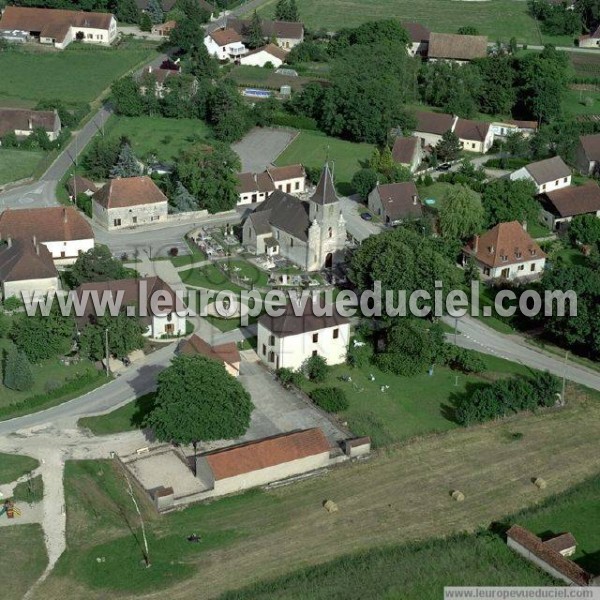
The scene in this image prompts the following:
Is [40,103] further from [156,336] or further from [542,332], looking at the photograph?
[542,332]

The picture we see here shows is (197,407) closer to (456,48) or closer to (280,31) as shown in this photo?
(456,48)

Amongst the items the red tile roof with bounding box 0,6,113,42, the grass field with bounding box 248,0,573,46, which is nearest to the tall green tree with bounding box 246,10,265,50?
the grass field with bounding box 248,0,573,46

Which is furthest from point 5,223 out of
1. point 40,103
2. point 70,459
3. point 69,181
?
point 40,103

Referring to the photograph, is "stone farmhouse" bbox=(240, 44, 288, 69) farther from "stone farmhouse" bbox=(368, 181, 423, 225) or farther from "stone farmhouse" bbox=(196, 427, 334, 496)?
"stone farmhouse" bbox=(196, 427, 334, 496)

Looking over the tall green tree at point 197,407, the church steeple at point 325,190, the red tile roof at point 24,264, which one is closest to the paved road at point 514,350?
the church steeple at point 325,190

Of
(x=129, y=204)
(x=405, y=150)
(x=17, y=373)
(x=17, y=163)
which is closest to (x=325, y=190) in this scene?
(x=129, y=204)

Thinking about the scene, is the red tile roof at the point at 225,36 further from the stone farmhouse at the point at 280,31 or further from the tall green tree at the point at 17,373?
the tall green tree at the point at 17,373
